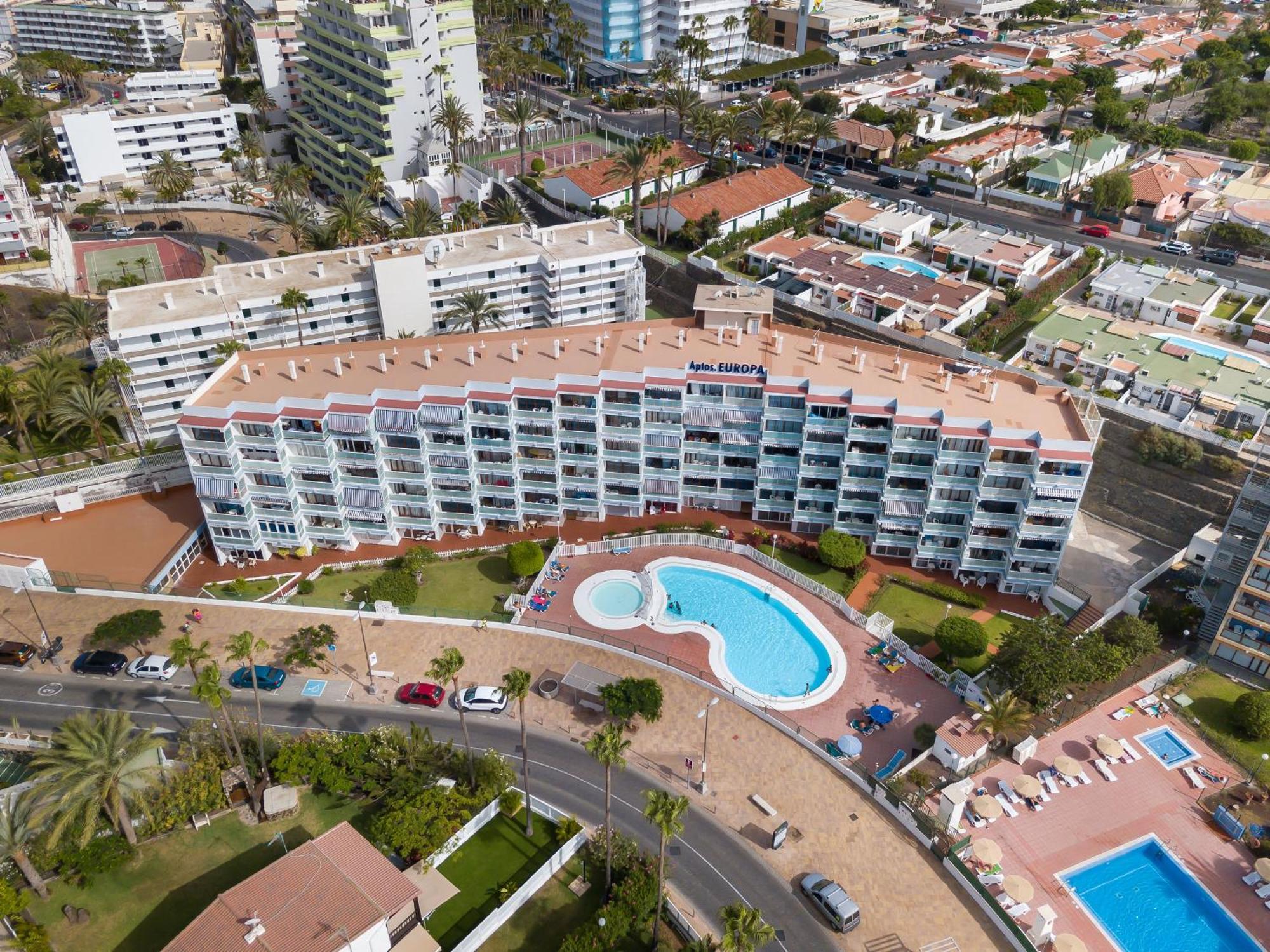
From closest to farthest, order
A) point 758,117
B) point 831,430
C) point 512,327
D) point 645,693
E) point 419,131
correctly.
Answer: point 645,693
point 831,430
point 512,327
point 419,131
point 758,117

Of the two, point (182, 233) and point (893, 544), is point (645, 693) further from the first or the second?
point (182, 233)

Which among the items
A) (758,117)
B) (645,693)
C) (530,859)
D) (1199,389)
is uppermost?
(758,117)

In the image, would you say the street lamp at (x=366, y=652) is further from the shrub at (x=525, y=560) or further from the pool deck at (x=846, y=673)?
the shrub at (x=525, y=560)

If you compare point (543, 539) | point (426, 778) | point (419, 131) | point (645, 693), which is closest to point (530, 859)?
point (426, 778)

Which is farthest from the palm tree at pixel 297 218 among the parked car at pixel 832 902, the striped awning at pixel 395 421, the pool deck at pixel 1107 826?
the pool deck at pixel 1107 826

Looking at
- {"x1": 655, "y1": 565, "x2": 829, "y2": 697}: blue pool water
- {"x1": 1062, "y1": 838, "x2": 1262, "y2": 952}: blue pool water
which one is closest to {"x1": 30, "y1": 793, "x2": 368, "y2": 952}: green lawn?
{"x1": 655, "y1": 565, "x2": 829, "y2": 697}: blue pool water

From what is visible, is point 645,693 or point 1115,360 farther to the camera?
point 1115,360

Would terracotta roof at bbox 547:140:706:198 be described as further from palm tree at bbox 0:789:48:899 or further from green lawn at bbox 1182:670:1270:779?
palm tree at bbox 0:789:48:899
